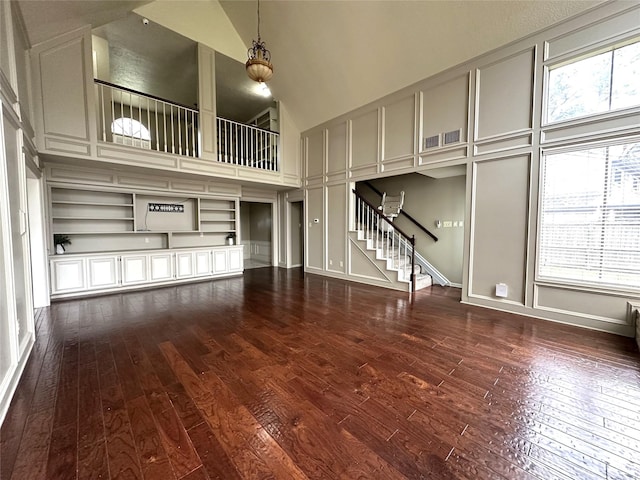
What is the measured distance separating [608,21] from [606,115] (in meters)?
1.10

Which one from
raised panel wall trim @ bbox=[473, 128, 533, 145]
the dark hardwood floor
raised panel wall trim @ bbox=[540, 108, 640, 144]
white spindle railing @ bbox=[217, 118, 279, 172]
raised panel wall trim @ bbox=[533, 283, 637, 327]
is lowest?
the dark hardwood floor

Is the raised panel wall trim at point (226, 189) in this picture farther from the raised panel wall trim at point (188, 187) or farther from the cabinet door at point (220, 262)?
the cabinet door at point (220, 262)

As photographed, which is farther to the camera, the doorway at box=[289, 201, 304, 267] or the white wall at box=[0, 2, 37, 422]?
the doorway at box=[289, 201, 304, 267]

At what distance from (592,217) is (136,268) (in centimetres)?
792

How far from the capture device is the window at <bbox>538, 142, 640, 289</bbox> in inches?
124

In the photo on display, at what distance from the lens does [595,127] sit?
10.8ft

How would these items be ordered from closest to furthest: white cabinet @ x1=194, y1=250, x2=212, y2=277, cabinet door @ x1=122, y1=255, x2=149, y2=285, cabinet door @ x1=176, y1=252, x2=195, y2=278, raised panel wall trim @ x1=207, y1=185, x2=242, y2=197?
cabinet door @ x1=122, y1=255, x2=149, y2=285 < cabinet door @ x1=176, y1=252, x2=195, y2=278 < white cabinet @ x1=194, y1=250, x2=212, y2=277 < raised panel wall trim @ x1=207, y1=185, x2=242, y2=197

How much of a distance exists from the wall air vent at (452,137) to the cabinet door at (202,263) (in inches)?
233

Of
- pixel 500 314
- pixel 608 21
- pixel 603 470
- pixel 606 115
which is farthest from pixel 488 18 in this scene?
pixel 603 470

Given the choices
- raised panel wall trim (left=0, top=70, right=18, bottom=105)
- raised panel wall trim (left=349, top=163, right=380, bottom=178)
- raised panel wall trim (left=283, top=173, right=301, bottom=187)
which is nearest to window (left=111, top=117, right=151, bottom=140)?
raised panel wall trim (left=0, top=70, right=18, bottom=105)

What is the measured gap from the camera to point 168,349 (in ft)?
9.41

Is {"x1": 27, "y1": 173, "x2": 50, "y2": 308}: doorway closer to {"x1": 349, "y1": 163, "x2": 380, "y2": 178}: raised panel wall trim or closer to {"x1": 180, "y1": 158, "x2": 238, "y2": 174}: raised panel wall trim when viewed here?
{"x1": 180, "y1": 158, "x2": 238, "y2": 174}: raised panel wall trim

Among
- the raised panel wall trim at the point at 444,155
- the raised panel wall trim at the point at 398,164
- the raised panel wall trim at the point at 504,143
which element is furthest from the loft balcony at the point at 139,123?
the raised panel wall trim at the point at 504,143

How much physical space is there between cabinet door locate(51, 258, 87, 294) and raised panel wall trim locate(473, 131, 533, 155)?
7487 mm
